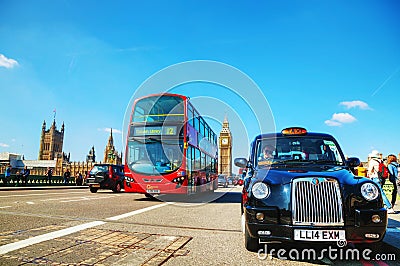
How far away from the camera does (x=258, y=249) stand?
4.19 metres

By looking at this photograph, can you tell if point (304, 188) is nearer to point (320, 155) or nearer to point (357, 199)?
point (357, 199)

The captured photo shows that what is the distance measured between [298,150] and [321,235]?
2138 mm

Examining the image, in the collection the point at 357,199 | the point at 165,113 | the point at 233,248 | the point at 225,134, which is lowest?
the point at 233,248

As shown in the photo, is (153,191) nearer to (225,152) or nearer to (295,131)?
(295,131)

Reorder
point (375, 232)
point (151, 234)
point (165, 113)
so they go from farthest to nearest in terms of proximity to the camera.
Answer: point (165, 113) < point (151, 234) < point (375, 232)

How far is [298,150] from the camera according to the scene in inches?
216

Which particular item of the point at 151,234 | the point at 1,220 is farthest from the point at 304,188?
the point at 1,220

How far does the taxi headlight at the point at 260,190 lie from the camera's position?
385 cm

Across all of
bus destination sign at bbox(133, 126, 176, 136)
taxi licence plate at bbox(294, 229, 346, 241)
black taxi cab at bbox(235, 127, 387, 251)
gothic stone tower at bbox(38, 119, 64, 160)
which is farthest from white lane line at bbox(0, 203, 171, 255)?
gothic stone tower at bbox(38, 119, 64, 160)

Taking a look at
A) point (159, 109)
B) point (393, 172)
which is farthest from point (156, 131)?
point (393, 172)

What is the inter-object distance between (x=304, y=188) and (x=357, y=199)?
64 centimetres


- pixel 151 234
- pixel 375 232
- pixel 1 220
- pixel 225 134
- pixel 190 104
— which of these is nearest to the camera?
pixel 375 232

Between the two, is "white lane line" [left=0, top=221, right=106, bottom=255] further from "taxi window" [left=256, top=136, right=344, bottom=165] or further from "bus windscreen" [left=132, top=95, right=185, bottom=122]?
"bus windscreen" [left=132, top=95, right=185, bottom=122]

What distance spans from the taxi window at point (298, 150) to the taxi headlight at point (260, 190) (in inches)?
48.9
